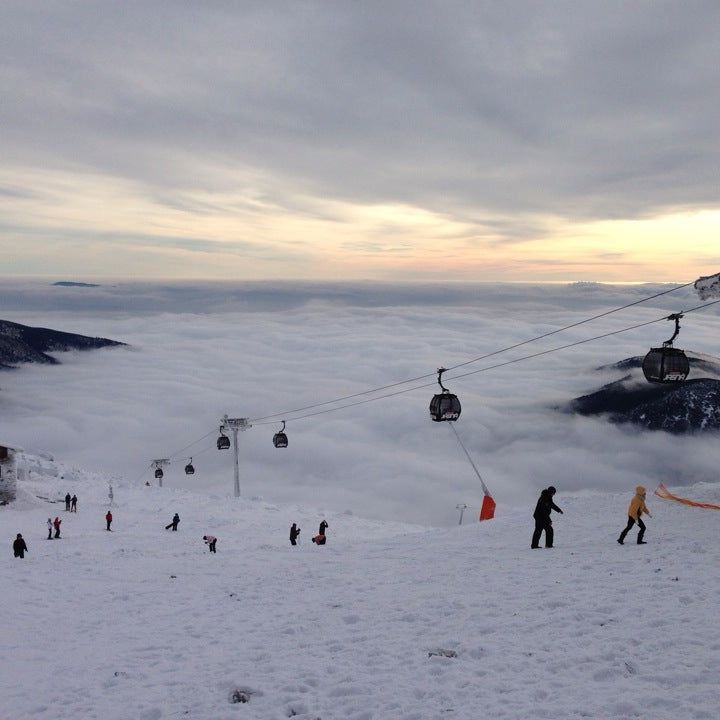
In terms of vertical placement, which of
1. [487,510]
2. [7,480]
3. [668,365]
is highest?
[668,365]

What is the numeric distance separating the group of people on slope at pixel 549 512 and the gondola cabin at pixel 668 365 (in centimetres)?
299

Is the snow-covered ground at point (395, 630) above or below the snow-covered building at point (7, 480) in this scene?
above

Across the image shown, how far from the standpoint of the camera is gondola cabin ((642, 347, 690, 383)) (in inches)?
597

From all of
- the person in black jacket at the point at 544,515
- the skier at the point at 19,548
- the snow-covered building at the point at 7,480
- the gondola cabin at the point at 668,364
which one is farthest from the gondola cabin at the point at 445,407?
the snow-covered building at the point at 7,480

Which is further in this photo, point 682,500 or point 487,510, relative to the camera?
point 487,510

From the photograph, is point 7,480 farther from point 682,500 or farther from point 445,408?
point 682,500

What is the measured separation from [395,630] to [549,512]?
599cm

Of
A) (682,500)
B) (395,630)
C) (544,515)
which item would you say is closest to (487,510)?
(682,500)

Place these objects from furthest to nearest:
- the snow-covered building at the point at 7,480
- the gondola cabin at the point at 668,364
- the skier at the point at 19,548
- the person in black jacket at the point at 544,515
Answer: the snow-covered building at the point at 7,480, the skier at the point at 19,548, the gondola cabin at the point at 668,364, the person in black jacket at the point at 544,515

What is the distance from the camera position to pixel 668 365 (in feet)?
50.0

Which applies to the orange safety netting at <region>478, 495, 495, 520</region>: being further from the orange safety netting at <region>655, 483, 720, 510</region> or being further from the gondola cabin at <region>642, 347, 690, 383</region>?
the gondola cabin at <region>642, 347, 690, 383</region>

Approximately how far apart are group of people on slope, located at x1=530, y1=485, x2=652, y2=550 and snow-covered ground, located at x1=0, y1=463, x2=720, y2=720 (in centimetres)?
34

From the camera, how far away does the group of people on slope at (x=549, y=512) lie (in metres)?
13.9

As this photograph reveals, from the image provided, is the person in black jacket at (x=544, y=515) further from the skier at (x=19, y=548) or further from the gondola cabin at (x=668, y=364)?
the skier at (x=19, y=548)
